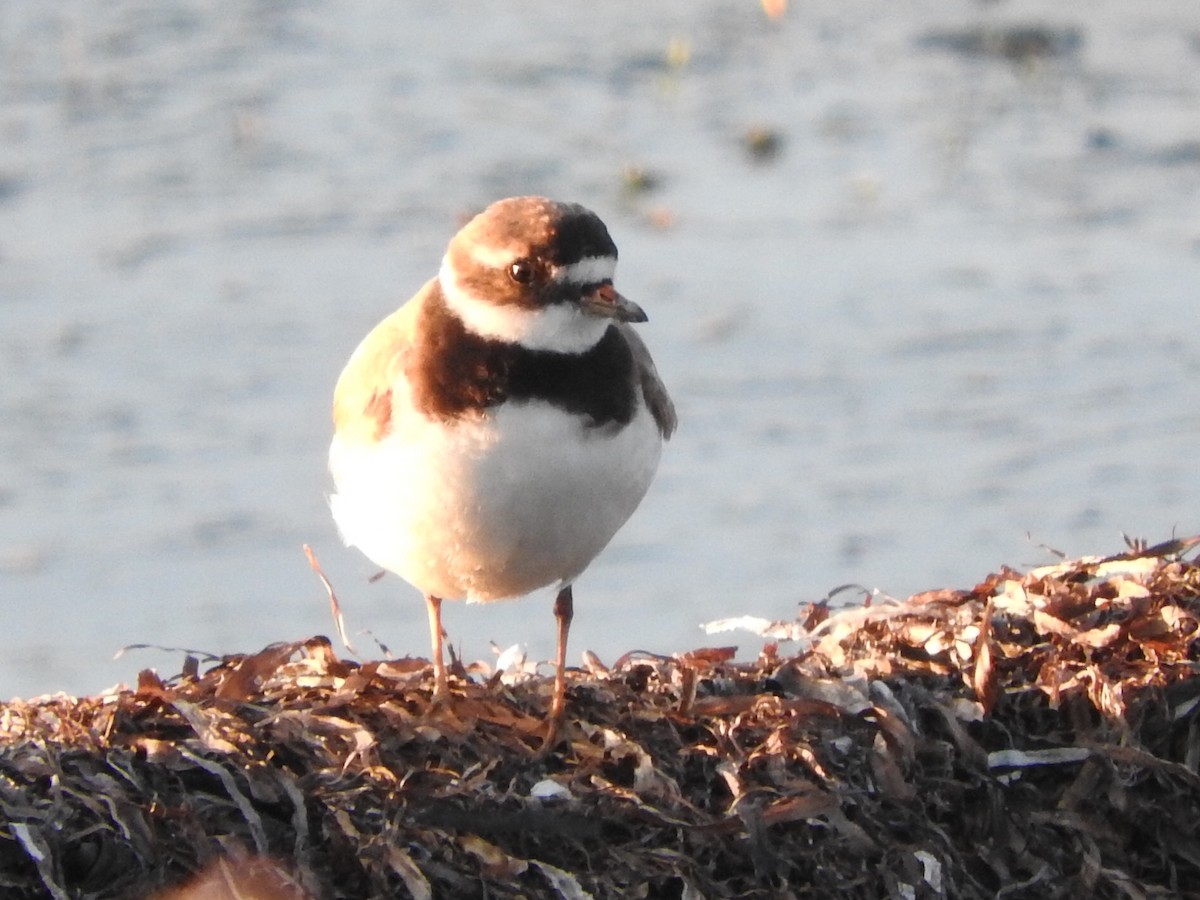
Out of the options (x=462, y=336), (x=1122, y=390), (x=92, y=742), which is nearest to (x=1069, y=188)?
(x=1122, y=390)

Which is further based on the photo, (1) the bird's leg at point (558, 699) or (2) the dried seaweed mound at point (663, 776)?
(1) the bird's leg at point (558, 699)

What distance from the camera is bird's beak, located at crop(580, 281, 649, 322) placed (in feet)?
16.0

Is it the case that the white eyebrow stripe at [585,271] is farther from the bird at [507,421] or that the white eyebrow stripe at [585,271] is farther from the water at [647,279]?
the water at [647,279]

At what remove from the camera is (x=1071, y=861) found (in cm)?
429

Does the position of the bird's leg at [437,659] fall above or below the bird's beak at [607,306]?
below

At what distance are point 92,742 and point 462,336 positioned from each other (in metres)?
1.27

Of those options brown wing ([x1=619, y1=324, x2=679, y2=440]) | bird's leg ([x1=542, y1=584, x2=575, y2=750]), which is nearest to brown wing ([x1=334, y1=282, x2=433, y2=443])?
brown wing ([x1=619, y1=324, x2=679, y2=440])

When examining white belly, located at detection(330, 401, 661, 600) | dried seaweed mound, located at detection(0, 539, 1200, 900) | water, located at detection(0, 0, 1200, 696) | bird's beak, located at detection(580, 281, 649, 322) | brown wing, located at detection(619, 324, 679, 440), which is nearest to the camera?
dried seaweed mound, located at detection(0, 539, 1200, 900)

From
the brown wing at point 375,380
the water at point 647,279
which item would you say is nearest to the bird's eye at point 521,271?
the brown wing at point 375,380

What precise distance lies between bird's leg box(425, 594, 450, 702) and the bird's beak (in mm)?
824

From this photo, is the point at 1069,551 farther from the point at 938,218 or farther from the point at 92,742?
the point at 92,742

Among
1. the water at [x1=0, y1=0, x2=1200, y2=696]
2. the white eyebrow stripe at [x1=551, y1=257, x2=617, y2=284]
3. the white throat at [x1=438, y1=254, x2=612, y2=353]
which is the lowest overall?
the water at [x1=0, y1=0, x2=1200, y2=696]

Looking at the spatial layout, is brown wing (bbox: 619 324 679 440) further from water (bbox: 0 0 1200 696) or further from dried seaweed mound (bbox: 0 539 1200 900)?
water (bbox: 0 0 1200 696)

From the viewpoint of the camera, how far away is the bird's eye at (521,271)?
494 cm
